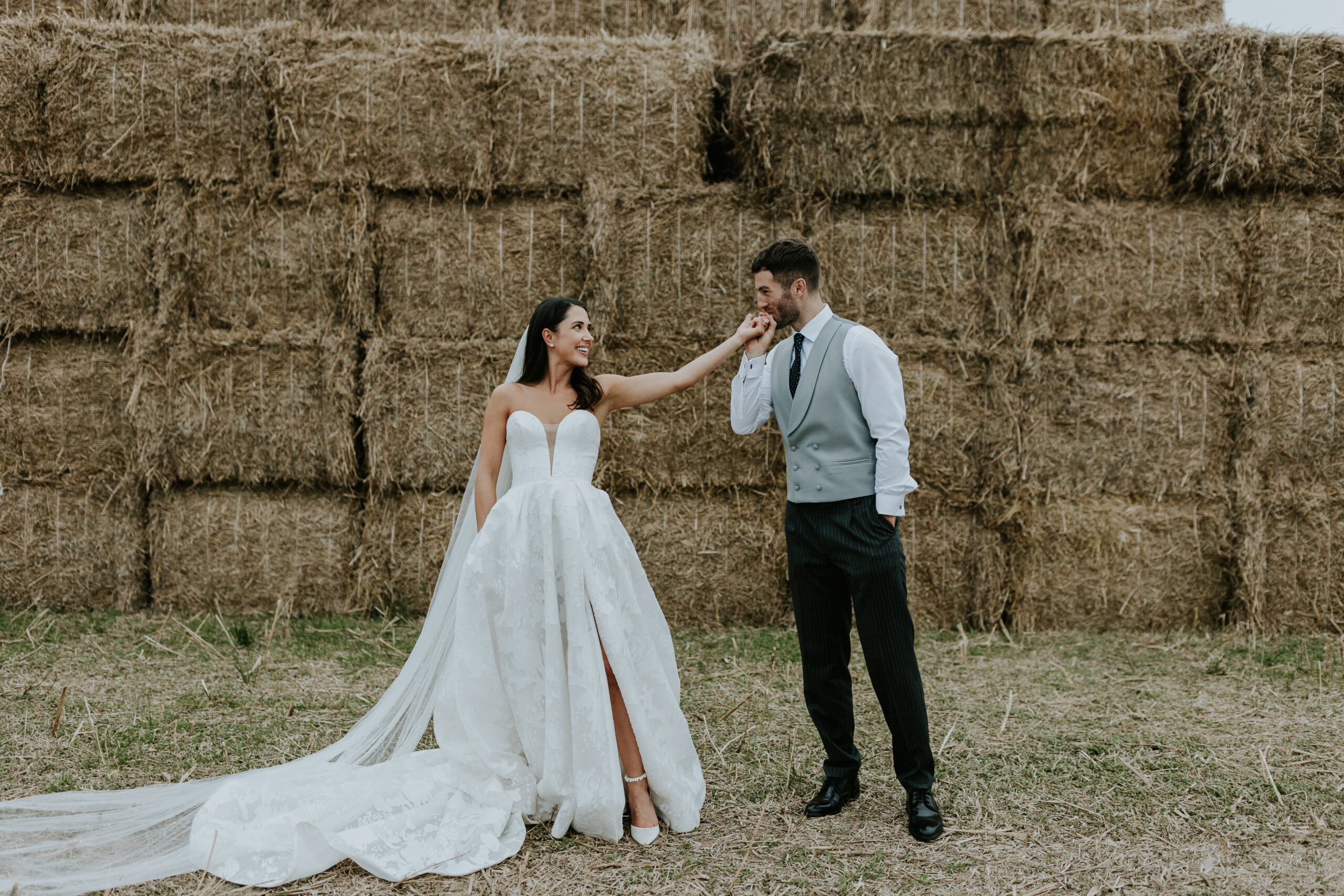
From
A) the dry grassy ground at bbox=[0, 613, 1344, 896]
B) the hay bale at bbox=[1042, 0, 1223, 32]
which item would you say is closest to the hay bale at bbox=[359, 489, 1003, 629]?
the dry grassy ground at bbox=[0, 613, 1344, 896]

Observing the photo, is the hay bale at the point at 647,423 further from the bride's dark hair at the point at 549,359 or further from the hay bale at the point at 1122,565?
the bride's dark hair at the point at 549,359

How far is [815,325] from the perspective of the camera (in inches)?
133

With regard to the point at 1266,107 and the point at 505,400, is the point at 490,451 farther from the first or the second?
the point at 1266,107

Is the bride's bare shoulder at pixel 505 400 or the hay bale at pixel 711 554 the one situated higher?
the bride's bare shoulder at pixel 505 400

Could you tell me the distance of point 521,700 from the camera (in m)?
3.22

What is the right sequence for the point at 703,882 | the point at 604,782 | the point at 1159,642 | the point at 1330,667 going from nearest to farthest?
the point at 703,882, the point at 604,782, the point at 1330,667, the point at 1159,642

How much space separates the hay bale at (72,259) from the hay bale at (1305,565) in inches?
267

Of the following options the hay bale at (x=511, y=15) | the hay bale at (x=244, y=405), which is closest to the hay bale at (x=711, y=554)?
the hay bale at (x=244, y=405)

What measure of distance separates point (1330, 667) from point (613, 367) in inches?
165

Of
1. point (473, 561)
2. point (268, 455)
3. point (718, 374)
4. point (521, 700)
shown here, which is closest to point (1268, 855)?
point (521, 700)

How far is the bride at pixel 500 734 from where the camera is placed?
2.93 m

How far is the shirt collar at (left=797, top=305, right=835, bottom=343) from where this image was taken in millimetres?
3352

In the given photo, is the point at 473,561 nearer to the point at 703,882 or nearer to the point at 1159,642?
the point at 703,882

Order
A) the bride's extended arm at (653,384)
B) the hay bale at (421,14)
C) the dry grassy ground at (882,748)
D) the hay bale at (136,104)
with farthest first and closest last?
1. the hay bale at (421,14)
2. the hay bale at (136,104)
3. the bride's extended arm at (653,384)
4. the dry grassy ground at (882,748)
